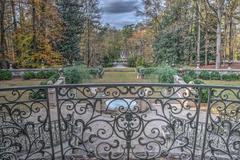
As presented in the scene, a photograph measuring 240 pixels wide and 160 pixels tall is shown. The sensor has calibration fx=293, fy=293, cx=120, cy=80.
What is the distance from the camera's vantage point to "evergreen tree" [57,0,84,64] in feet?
76.2

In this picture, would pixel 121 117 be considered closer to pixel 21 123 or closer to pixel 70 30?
pixel 21 123

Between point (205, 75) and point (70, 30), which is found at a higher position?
point (70, 30)

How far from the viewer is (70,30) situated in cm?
2347

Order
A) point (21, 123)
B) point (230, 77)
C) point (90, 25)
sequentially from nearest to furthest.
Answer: point (21, 123) → point (230, 77) → point (90, 25)

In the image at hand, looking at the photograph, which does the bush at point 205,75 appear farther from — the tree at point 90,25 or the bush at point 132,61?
the bush at point 132,61

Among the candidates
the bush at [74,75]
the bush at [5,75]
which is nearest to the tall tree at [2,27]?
the bush at [5,75]

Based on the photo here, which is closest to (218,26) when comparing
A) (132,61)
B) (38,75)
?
(38,75)

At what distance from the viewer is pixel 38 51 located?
65.3 ft

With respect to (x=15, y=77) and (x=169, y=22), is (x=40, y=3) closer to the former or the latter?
(x=15, y=77)

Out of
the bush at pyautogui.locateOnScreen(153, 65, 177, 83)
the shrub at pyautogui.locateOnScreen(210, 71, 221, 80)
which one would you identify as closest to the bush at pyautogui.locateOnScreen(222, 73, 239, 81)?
the shrub at pyautogui.locateOnScreen(210, 71, 221, 80)

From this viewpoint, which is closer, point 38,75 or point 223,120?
point 223,120

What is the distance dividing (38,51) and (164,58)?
1007 centimetres

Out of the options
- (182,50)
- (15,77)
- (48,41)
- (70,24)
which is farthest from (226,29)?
(15,77)

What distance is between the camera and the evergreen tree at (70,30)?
23.2 meters
